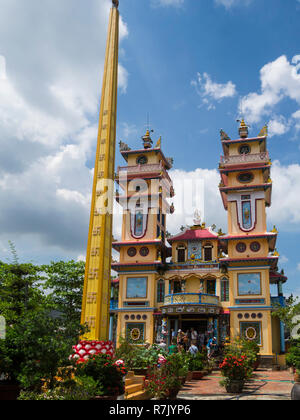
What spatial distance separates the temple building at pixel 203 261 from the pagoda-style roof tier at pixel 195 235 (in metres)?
0.09

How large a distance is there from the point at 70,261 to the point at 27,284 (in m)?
11.4

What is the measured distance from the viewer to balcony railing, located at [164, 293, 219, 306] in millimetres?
29375

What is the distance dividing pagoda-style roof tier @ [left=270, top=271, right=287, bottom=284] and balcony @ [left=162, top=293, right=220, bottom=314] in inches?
199

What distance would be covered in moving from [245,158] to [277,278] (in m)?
10.0

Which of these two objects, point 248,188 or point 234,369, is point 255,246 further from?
point 234,369

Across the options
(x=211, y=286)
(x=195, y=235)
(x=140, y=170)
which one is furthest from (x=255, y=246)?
(x=140, y=170)

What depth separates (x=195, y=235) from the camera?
34469 millimetres

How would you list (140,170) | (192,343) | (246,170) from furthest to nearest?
(140,170) < (246,170) < (192,343)

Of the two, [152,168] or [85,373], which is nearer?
[85,373]

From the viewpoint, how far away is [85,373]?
405 inches

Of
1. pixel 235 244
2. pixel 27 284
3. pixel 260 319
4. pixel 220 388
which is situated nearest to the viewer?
pixel 220 388
